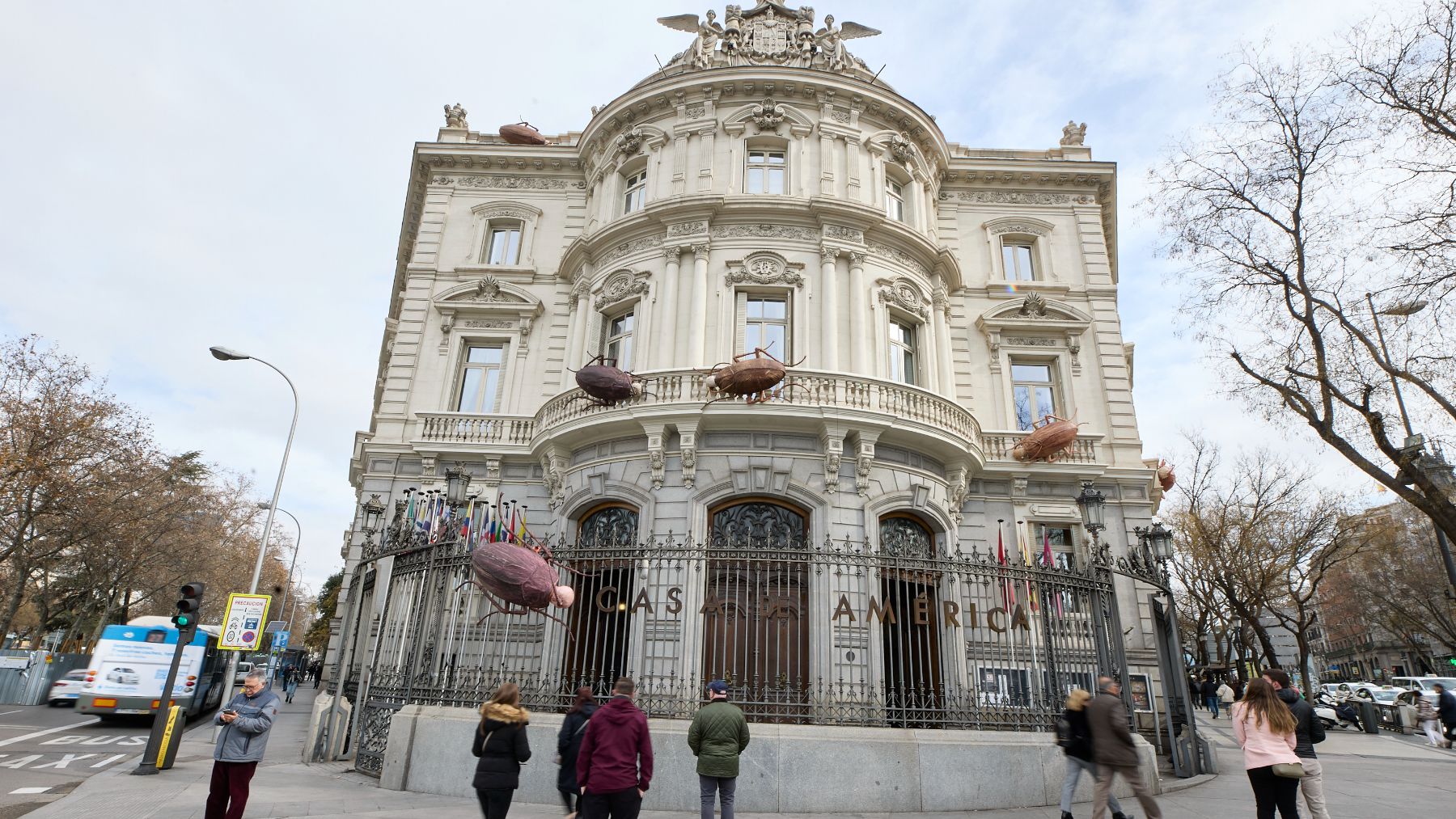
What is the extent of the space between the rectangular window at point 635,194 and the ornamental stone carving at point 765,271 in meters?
4.23

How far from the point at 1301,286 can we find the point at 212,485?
5089cm

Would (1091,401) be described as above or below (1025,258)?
below

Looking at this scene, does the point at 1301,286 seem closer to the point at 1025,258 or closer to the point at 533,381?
the point at 1025,258

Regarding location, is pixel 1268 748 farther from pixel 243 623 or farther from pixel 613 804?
pixel 243 623

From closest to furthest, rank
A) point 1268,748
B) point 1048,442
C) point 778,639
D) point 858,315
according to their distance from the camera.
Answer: point 1268,748
point 778,639
point 858,315
point 1048,442

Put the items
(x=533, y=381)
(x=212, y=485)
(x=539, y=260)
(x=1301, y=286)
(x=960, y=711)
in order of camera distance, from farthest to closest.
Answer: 1. (x=212, y=485)
2. (x=539, y=260)
3. (x=533, y=381)
4. (x=1301, y=286)
5. (x=960, y=711)

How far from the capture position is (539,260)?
2152 cm

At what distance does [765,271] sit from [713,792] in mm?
12398

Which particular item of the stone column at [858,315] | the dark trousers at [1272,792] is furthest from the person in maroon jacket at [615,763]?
the stone column at [858,315]

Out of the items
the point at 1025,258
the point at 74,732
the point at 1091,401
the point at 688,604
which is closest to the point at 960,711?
the point at 688,604

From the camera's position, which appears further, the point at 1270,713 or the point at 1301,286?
the point at 1301,286

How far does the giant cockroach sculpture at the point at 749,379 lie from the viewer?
47.5 ft

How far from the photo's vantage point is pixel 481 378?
798 inches

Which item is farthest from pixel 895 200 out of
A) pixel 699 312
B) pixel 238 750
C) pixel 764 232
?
pixel 238 750
